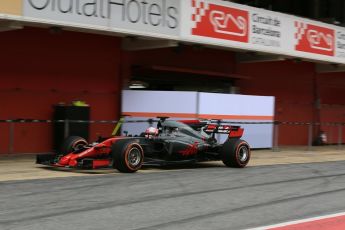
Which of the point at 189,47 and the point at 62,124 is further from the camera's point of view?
the point at 189,47

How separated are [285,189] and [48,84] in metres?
8.76

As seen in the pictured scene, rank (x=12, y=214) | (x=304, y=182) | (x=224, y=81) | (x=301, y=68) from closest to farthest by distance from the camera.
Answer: (x=12, y=214)
(x=304, y=182)
(x=224, y=81)
(x=301, y=68)

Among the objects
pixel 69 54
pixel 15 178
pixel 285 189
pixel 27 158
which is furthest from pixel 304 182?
pixel 69 54

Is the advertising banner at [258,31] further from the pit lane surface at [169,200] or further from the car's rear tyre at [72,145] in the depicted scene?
the pit lane surface at [169,200]

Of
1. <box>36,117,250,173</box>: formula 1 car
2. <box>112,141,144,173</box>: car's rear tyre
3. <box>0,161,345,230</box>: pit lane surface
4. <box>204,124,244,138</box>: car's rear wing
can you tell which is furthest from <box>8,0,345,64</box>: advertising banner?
<box>0,161,345,230</box>: pit lane surface

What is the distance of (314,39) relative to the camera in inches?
904

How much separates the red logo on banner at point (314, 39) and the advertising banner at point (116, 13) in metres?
7.07

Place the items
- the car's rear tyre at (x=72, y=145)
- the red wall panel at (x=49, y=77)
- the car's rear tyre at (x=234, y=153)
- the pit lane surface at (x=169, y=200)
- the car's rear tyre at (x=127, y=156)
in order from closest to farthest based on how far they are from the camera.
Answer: the pit lane surface at (x=169, y=200) < the car's rear tyre at (x=127, y=156) < the car's rear tyre at (x=72, y=145) < the car's rear tyre at (x=234, y=153) < the red wall panel at (x=49, y=77)

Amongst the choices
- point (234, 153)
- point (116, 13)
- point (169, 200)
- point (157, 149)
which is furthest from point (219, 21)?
point (169, 200)

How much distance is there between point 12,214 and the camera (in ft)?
23.9

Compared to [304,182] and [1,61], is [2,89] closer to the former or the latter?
[1,61]

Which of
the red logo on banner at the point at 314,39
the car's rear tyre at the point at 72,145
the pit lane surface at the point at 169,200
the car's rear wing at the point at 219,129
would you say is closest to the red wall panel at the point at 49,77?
the car's rear tyre at the point at 72,145

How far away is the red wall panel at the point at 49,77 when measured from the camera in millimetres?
15641

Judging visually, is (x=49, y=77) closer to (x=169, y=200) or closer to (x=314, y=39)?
(x=169, y=200)
